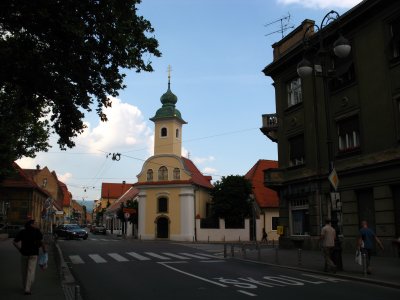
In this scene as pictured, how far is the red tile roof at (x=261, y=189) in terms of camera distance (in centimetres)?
5081

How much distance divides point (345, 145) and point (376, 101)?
3170mm

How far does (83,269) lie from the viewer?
1645 centimetres

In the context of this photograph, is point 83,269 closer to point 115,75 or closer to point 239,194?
point 115,75

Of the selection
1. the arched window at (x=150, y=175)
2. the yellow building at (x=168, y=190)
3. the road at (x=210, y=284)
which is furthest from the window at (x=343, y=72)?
the arched window at (x=150, y=175)

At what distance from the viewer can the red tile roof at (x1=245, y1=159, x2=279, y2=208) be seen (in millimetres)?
50812

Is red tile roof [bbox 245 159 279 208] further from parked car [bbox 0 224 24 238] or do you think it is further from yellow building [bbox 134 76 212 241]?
parked car [bbox 0 224 24 238]

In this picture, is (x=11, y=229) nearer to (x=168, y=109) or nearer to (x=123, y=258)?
(x=168, y=109)

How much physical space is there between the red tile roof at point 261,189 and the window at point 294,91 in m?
21.3

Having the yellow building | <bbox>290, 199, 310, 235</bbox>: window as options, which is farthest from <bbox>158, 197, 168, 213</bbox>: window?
<bbox>290, 199, 310, 235</bbox>: window

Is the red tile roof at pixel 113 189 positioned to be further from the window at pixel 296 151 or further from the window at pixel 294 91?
the window at pixel 296 151

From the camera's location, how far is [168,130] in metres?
58.4

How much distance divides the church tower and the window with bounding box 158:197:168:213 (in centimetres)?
617

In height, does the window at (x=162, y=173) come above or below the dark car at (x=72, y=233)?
above

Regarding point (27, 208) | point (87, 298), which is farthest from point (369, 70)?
point (27, 208)
